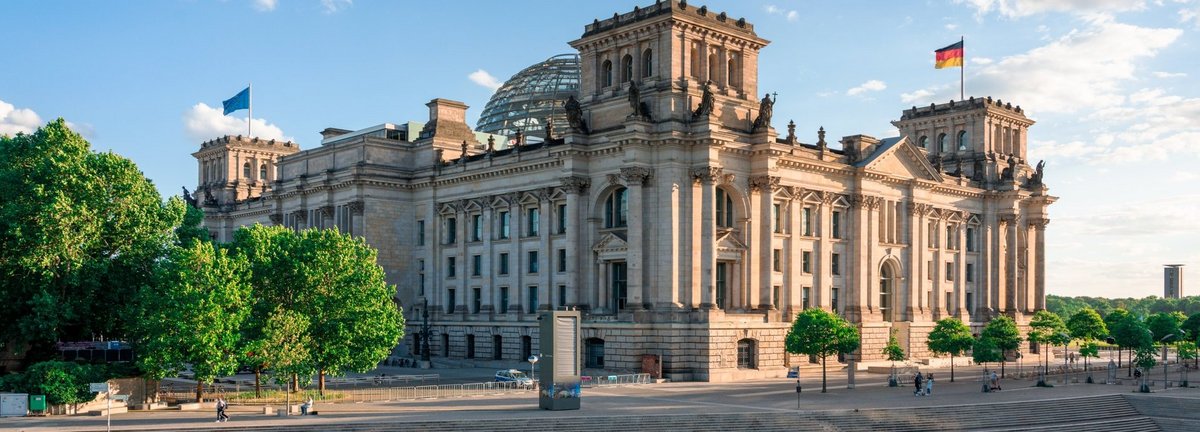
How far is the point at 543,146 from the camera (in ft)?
310

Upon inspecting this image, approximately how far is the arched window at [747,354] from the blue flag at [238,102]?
5338 cm

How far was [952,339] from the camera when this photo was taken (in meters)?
87.7

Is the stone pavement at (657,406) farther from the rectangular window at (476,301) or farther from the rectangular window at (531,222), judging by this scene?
the rectangular window at (476,301)

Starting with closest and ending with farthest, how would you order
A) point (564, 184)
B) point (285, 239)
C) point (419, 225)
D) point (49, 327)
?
1. point (49, 327)
2. point (285, 239)
3. point (564, 184)
4. point (419, 225)

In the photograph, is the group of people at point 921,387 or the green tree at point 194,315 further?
the group of people at point 921,387

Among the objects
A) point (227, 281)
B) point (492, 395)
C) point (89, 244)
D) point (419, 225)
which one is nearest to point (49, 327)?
point (89, 244)

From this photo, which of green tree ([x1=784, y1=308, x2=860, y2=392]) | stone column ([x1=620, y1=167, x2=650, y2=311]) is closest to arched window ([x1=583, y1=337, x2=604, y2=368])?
stone column ([x1=620, y1=167, x2=650, y2=311])

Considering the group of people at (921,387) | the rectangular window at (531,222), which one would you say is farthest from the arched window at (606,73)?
the group of people at (921,387)

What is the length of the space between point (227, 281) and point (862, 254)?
5376 cm

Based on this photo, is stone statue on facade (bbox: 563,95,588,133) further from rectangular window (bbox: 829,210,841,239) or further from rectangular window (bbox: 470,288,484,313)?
rectangular window (bbox: 829,210,841,239)

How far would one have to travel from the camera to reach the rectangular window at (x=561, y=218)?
3664 inches

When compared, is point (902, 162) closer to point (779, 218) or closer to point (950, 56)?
point (950, 56)

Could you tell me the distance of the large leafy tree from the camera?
6197 cm

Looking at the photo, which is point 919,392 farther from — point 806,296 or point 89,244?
point 89,244
